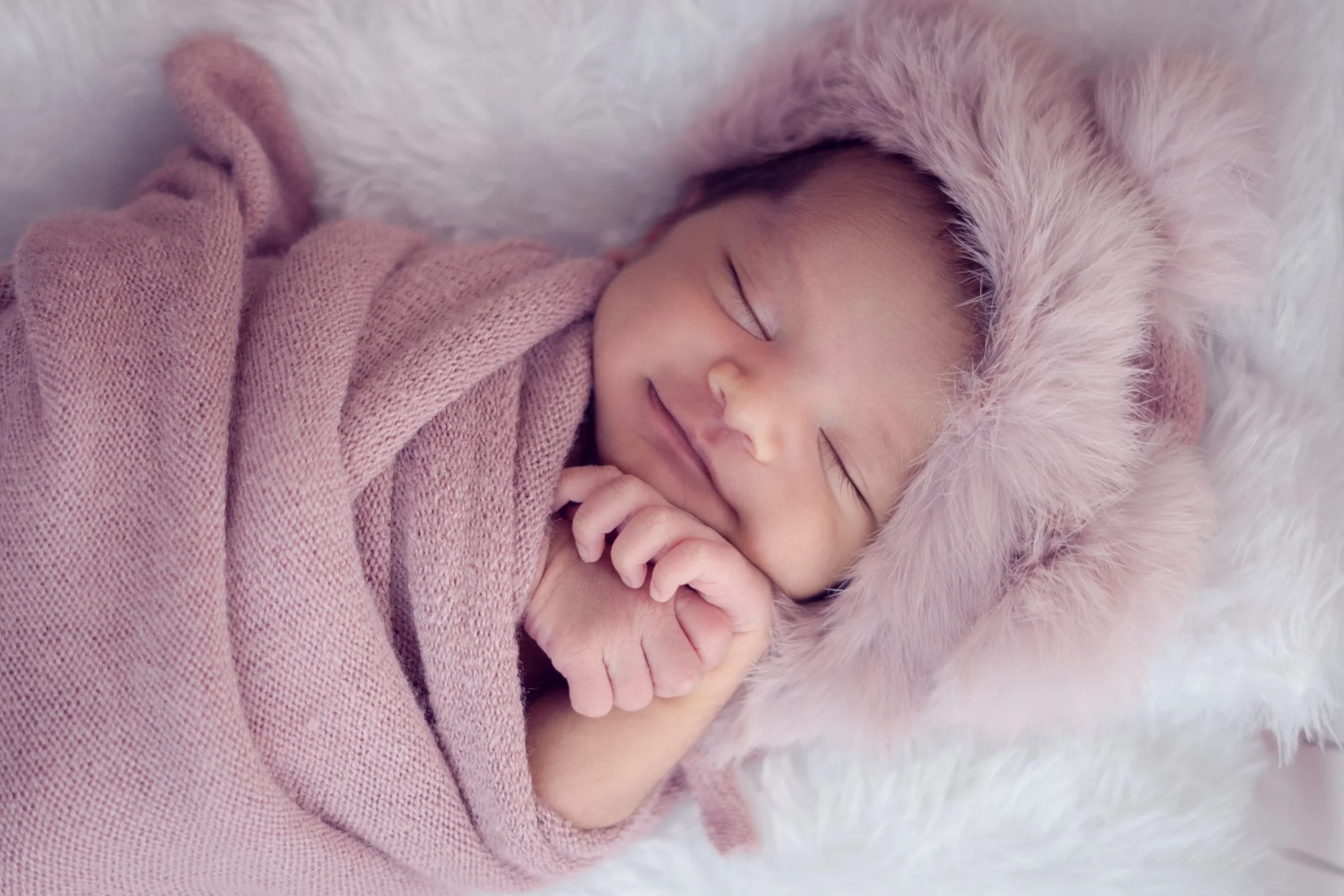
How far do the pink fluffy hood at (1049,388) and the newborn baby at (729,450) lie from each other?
0.06 metres

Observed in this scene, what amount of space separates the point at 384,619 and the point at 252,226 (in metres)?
0.56

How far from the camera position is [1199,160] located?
123 cm

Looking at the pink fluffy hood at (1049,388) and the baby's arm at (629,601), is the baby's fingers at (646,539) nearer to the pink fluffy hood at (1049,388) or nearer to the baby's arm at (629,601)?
the baby's arm at (629,601)

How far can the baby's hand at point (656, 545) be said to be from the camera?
3.87 feet

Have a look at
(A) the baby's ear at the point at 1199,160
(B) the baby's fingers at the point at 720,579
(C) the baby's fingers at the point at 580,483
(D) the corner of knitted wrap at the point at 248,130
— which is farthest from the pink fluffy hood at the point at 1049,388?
(D) the corner of knitted wrap at the point at 248,130

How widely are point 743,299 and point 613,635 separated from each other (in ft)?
1.46

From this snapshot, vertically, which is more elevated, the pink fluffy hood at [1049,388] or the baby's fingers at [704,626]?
the pink fluffy hood at [1049,388]

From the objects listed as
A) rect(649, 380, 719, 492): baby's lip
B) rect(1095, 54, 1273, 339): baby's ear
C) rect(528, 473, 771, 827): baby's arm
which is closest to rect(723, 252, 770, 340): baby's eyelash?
rect(649, 380, 719, 492): baby's lip

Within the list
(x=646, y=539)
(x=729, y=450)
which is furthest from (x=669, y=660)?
(x=729, y=450)

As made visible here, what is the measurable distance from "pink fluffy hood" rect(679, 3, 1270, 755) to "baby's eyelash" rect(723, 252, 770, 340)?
0.25m

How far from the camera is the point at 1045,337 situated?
1206 millimetres

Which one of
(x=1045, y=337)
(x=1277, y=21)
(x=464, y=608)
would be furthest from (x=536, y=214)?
(x=1277, y=21)

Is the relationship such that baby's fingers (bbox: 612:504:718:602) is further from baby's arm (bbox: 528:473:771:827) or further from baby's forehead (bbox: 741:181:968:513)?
baby's forehead (bbox: 741:181:968:513)

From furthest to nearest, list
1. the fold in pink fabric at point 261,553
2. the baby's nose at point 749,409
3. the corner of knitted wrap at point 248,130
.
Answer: the corner of knitted wrap at point 248,130 < the baby's nose at point 749,409 < the fold in pink fabric at point 261,553
